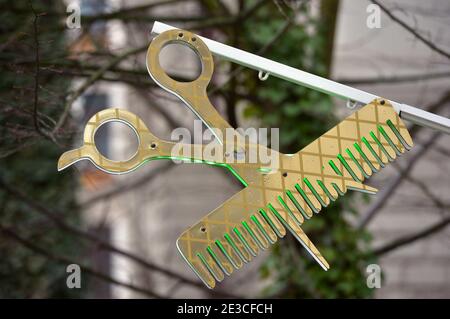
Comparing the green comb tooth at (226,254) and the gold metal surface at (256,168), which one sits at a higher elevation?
the gold metal surface at (256,168)

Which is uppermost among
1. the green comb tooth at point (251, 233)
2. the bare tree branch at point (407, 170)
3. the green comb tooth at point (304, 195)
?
the bare tree branch at point (407, 170)

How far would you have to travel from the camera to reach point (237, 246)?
127 inches

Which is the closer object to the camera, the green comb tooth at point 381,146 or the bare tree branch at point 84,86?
the green comb tooth at point 381,146

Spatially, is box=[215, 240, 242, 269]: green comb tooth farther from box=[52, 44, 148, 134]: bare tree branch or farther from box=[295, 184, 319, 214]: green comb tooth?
box=[52, 44, 148, 134]: bare tree branch

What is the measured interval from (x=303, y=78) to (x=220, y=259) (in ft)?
2.19

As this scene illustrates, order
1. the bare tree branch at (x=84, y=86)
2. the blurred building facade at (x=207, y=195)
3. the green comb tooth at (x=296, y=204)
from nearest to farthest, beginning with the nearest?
the green comb tooth at (x=296, y=204)
the bare tree branch at (x=84, y=86)
the blurred building facade at (x=207, y=195)

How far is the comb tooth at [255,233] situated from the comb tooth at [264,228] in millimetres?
12

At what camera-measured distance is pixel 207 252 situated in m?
3.21

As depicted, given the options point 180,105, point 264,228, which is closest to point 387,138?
point 264,228

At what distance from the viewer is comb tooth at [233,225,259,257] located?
128 inches

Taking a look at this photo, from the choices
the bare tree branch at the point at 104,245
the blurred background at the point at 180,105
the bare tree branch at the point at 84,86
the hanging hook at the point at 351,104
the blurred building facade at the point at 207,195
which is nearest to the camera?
the hanging hook at the point at 351,104

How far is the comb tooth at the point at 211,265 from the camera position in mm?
3207

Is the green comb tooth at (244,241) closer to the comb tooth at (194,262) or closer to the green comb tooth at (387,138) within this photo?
the comb tooth at (194,262)

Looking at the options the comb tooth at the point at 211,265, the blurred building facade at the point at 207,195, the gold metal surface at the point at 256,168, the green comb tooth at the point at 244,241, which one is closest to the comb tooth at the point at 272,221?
the gold metal surface at the point at 256,168
